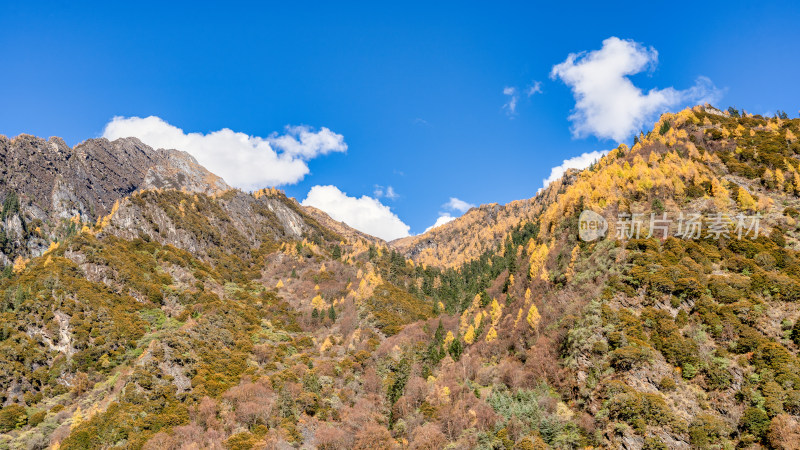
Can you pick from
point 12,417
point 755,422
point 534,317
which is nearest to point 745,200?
point 534,317

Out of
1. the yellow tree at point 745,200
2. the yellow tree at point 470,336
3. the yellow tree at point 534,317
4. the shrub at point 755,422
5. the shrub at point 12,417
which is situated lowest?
the shrub at point 12,417

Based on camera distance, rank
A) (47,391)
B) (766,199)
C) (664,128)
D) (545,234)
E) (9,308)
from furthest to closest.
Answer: (664,128)
(545,234)
(9,308)
(766,199)
(47,391)

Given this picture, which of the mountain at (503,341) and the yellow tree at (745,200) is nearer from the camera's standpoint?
the mountain at (503,341)

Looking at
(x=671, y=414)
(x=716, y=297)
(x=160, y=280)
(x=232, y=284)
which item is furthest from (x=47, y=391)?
(x=716, y=297)

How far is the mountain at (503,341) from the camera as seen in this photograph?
42469mm

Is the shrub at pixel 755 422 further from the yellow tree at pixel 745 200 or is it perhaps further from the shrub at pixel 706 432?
the yellow tree at pixel 745 200

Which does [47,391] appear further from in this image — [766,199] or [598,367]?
[766,199]

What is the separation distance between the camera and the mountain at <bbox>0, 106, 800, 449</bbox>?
42469mm

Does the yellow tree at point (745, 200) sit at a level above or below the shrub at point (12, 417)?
above

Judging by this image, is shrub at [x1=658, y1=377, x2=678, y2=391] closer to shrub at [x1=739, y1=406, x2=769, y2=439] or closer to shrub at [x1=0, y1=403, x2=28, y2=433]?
shrub at [x1=739, y1=406, x2=769, y2=439]

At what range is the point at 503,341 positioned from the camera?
220 ft

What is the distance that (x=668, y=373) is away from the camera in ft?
141

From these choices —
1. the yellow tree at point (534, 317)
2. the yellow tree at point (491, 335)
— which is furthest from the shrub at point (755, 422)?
the yellow tree at point (491, 335)

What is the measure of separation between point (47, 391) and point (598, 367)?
7866 cm
